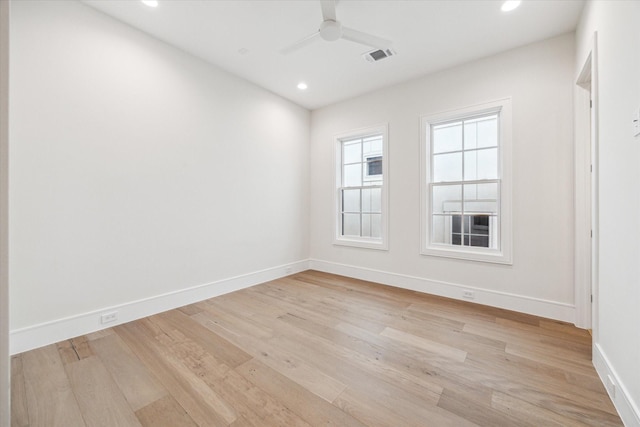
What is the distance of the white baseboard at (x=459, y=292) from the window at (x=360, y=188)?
0.44 m

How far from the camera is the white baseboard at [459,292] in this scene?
2.58m

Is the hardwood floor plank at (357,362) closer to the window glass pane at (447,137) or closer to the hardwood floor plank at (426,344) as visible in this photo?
the hardwood floor plank at (426,344)

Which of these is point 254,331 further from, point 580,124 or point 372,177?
point 580,124

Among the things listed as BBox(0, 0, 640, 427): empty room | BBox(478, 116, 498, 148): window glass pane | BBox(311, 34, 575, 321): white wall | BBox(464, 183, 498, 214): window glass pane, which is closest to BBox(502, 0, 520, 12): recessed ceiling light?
BBox(0, 0, 640, 427): empty room

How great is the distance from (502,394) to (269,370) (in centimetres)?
148

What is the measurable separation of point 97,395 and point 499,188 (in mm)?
3951

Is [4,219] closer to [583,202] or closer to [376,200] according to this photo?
[376,200]

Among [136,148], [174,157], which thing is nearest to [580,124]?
[174,157]

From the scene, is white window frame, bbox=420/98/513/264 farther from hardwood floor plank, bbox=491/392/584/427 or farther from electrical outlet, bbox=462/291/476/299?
hardwood floor plank, bbox=491/392/584/427

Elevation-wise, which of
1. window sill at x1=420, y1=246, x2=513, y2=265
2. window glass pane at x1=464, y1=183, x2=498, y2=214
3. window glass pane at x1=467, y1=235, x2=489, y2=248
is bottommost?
window sill at x1=420, y1=246, x2=513, y2=265

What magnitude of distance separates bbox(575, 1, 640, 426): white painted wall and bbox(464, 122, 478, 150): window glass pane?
143cm

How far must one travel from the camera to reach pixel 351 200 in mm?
4402

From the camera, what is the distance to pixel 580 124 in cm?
242

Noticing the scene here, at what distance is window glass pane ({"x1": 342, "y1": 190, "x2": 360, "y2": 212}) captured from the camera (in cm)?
433
